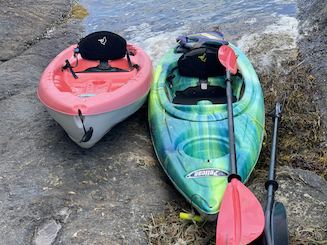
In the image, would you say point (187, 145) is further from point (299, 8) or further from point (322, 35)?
point (299, 8)

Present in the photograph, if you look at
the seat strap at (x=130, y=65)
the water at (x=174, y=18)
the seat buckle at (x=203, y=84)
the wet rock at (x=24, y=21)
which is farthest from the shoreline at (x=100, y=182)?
the water at (x=174, y=18)

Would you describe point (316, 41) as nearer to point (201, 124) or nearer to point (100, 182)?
point (201, 124)

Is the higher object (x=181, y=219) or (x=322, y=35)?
(x=181, y=219)

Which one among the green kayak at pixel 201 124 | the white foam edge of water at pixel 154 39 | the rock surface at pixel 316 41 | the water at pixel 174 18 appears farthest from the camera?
the water at pixel 174 18

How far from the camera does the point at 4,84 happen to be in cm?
518

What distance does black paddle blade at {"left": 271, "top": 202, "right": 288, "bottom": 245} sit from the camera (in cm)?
285

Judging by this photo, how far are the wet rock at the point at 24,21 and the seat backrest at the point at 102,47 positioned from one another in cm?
191

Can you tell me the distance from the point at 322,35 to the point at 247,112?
103 inches

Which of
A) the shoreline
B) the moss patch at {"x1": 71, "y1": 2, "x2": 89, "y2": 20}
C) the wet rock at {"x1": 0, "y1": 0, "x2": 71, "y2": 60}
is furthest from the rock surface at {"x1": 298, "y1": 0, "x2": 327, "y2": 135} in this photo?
the wet rock at {"x1": 0, "y1": 0, "x2": 71, "y2": 60}

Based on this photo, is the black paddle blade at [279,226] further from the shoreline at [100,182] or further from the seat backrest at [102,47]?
the seat backrest at [102,47]

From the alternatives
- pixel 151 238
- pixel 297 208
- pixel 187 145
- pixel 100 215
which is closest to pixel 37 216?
pixel 100 215

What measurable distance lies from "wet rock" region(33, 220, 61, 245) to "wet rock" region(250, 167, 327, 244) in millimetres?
1396

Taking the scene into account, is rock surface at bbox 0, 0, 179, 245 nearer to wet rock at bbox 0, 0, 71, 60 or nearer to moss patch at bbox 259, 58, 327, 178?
moss patch at bbox 259, 58, 327, 178

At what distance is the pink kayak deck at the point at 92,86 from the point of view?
12.0 feet
